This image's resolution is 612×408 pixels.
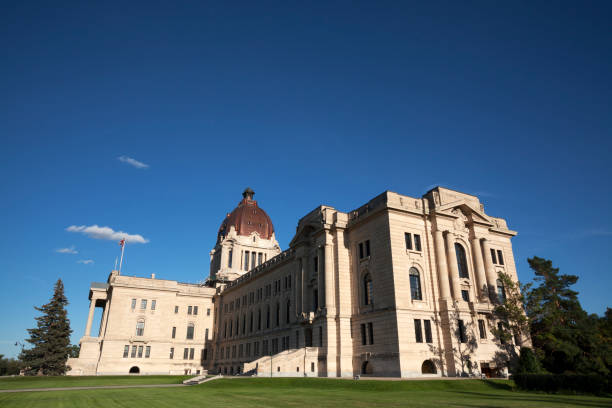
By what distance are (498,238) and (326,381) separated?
101ft

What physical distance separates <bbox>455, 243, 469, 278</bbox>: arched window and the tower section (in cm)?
5881

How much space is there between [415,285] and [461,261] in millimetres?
7639

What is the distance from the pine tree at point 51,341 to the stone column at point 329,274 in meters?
50.3

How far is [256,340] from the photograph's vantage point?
67.8m

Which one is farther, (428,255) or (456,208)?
(456,208)

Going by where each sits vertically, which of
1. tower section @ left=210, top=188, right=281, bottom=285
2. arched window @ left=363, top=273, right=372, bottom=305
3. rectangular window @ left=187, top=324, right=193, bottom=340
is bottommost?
rectangular window @ left=187, top=324, right=193, bottom=340

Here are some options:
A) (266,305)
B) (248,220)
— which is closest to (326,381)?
(266,305)

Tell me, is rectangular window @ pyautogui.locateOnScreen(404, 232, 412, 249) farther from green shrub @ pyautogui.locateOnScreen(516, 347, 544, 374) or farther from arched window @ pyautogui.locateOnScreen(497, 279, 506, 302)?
green shrub @ pyautogui.locateOnScreen(516, 347, 544, 374)

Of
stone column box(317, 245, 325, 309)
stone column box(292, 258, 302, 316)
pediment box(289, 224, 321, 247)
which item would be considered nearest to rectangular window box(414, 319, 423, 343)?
stone column box(317, 245, 325, 309)

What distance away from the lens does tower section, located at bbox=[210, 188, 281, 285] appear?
95.7 m

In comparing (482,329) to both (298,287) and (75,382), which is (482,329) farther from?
(75,382)

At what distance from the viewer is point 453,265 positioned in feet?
142

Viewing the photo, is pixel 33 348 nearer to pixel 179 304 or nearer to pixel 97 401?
pixel 179 304

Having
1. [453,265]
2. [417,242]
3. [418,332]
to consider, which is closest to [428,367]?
[418,332]
